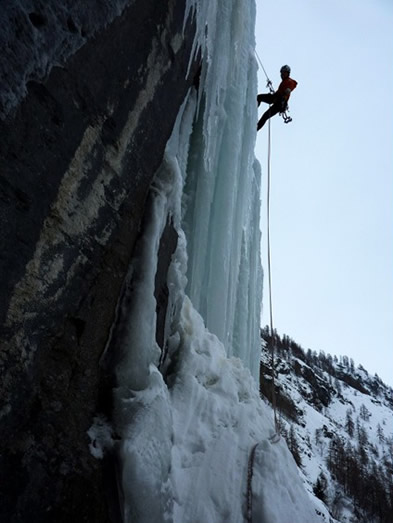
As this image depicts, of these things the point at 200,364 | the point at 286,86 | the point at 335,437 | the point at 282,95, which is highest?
the point at 286,86

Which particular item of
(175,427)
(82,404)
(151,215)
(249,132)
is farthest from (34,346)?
(249,132)

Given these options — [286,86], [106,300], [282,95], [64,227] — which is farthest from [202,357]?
[286,86]

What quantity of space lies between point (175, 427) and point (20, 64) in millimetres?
1819

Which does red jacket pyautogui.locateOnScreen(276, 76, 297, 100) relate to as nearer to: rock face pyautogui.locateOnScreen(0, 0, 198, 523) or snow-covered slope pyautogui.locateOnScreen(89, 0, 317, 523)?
snow-covered slope pyautogui.locateOnScreen(89, 0, 317, 523)

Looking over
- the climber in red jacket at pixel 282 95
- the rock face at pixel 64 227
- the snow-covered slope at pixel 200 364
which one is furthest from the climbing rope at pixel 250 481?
the climber in red jacket at pixel 282 95

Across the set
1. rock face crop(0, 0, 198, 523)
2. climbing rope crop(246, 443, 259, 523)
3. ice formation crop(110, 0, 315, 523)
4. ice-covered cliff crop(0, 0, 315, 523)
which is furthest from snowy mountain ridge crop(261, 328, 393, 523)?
rock face crop(0, 0, 198, 523)

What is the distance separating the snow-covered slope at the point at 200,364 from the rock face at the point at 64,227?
0.11 metres

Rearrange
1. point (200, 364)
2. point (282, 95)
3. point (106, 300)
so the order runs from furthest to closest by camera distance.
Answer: point (282, 95) → point (200, 364) → point (106, 300)

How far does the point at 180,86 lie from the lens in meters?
2.20

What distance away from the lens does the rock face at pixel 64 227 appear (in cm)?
117

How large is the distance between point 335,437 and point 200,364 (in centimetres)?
3095

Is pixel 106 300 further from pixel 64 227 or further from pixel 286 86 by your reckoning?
pixel 286 86

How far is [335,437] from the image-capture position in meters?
28.5

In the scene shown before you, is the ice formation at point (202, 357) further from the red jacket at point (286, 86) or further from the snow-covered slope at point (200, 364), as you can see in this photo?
the red jacket at point (286, 86)
